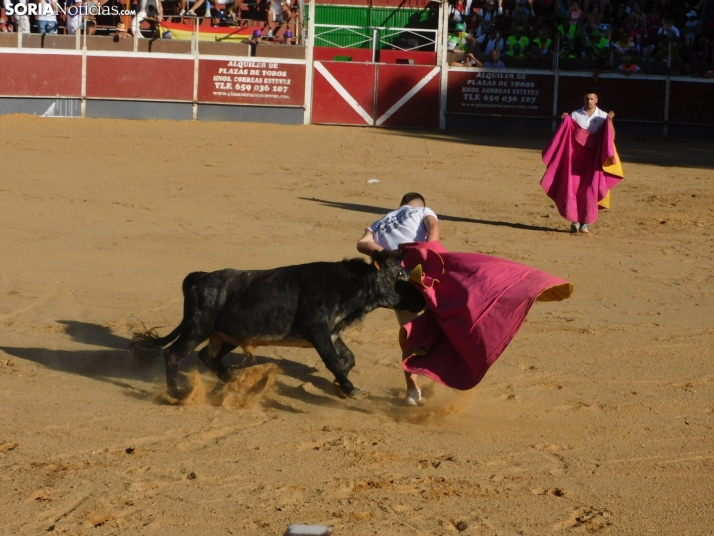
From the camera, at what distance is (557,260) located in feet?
31.8

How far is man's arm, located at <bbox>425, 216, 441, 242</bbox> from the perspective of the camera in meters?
5.73

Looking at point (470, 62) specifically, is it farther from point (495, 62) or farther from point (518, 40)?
point (518, 40)

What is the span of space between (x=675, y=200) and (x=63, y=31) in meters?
12.7

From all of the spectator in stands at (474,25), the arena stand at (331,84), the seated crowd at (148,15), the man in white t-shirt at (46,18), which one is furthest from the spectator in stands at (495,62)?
the man in white t-shirt at (46,18)

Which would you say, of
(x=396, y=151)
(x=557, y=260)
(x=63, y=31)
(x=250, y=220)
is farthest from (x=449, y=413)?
(x=63, y=31)

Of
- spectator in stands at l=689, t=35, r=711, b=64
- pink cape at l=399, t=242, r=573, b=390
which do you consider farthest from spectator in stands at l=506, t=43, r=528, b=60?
pink cape at l=399, t=242, r=573, b=390

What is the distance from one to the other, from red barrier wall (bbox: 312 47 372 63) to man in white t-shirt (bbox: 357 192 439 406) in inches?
→ 575

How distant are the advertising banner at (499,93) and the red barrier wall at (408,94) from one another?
1.18ft

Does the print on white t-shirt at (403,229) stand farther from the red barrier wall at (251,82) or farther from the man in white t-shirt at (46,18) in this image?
the man in white t-shirt at (46,18)

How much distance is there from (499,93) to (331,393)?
14.7 metres

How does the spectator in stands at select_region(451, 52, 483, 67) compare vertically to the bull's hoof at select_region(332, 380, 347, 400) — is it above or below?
above

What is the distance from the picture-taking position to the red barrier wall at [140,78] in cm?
1816

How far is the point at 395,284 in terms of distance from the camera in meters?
5.54

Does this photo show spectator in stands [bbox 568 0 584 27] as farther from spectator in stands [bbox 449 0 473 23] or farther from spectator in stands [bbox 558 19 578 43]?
spectator in stands [bbox 449 0 473 23]
